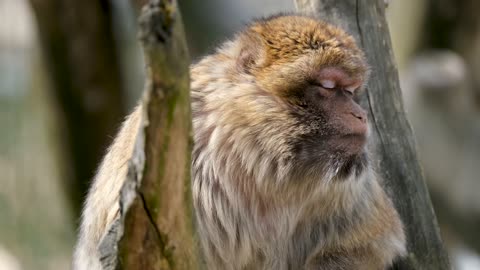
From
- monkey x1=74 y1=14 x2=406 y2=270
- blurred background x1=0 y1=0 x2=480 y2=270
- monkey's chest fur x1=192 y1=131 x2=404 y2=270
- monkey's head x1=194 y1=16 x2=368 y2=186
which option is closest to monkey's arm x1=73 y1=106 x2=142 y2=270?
monkey x1=74 y1=14 x2=406 y2=270

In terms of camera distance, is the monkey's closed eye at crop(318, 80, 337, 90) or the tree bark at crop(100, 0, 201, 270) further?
the monkey's closed eye at crop(318, 80, 337, 90)

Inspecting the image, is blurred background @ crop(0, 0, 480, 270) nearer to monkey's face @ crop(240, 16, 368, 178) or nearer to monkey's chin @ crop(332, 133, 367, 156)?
monkey's face @ crop(240, 16, 368, 178)

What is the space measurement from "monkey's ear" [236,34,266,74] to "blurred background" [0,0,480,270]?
3.47m

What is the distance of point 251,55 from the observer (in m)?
3.56

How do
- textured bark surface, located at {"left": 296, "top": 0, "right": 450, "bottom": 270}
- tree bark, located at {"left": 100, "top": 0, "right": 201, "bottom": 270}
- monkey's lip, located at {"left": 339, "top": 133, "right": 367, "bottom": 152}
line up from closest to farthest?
tree bark, located at {"left": 100, "top": 0, "right": 201, "bottom": 270} → monkey's lip, located at {"left": 339, "top": 133, "right": 367, "bottom": 152} → textured bark surface, located at {"left": 296, "top": 0, "right": 450, "bottom": 270}

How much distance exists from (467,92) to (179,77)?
719cm

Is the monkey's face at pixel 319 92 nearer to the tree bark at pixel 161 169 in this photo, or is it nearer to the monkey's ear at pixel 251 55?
the monkey's ear at pixel 251 55

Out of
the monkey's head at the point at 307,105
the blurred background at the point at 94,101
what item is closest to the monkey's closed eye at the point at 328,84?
the monkey's head at the point at 307,105

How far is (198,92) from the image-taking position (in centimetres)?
357

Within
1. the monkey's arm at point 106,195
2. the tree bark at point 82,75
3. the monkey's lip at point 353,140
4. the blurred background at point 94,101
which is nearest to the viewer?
the monkey's lip at point 353,140

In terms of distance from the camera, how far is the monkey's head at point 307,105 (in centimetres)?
335

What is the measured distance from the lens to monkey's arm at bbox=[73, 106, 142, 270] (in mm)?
3445

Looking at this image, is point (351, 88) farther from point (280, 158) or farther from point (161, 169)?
point (161, 169)

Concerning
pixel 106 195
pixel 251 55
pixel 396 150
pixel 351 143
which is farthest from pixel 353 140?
pixel 106 195
